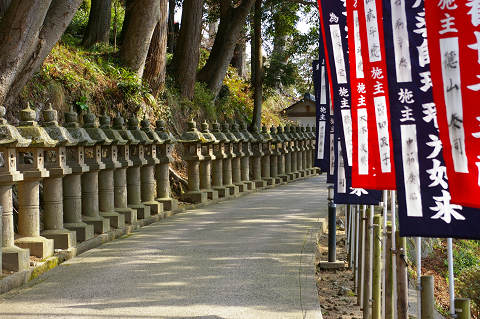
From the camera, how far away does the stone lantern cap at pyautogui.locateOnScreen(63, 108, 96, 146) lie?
1104cm

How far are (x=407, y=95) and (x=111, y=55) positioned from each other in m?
15.2

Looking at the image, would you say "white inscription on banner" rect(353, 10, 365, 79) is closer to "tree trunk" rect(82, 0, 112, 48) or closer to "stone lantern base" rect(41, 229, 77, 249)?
"stone lantern base" rect(41, 229, 77, 249)

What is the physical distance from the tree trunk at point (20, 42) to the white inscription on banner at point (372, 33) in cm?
651

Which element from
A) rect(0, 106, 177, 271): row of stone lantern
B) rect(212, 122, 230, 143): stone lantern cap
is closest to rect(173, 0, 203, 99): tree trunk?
rect(212, 122, 230, 143): stone lantern cap

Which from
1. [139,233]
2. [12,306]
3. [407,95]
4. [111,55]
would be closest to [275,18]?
[111,55]

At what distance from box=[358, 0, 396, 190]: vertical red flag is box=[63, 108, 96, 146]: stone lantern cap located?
6088 mm

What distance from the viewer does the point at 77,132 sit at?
11.1m

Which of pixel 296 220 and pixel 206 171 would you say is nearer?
pixel 296 220

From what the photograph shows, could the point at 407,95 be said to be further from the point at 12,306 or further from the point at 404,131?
the point at 12,306

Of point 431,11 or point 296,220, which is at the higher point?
point 431,11

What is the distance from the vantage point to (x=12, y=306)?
7.36 metres

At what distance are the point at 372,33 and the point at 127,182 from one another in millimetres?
8764

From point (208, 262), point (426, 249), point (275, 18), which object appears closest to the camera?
point (208, 262)

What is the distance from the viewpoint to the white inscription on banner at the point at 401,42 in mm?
4621
